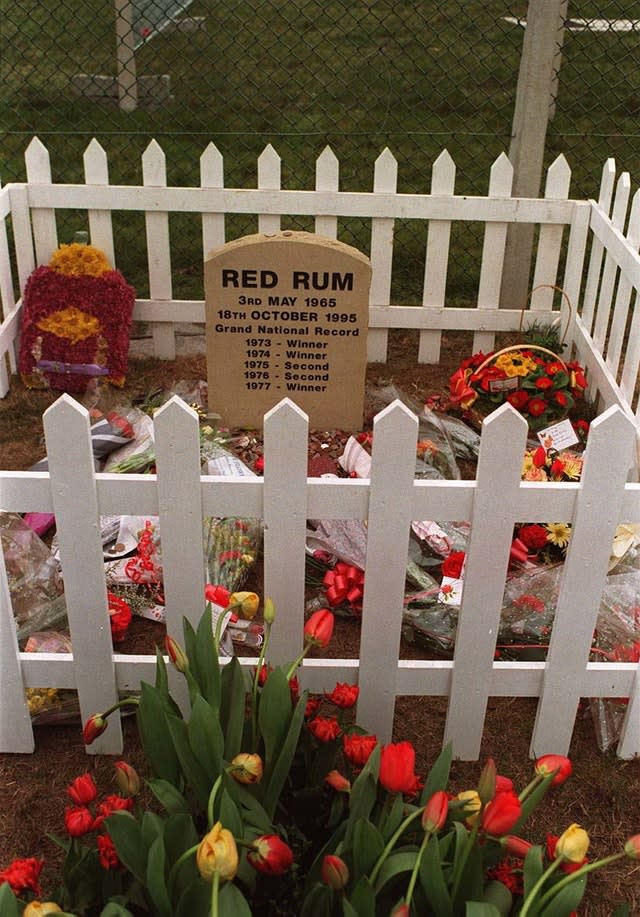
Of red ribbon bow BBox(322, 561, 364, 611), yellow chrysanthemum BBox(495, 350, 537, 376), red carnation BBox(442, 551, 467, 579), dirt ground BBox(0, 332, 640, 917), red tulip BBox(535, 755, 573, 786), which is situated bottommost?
dirt ground BBox(0, 332, 640, 917)

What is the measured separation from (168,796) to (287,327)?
102 inches

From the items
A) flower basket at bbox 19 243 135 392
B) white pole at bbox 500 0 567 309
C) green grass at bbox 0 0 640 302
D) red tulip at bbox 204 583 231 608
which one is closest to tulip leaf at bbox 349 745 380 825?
red tulip at bbox 204 583 231 608

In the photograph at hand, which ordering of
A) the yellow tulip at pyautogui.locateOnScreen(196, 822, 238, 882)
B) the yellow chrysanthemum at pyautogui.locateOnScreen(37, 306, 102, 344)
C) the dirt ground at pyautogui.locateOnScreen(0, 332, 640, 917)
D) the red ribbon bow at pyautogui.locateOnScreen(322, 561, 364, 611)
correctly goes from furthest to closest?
the yellow chrysanthemum at pyautogui.locateOnScreen(37, 306, 102, 344) < the red ribbon bow at pyautogui.locateOnScreen(322, 561, 364, 611) < the dirt ground at pyautogui.locateOnScreen(0, 332, 640, 917) < the yellow tulip at pyautogui.locateOnScreen(196, 822, 238, 882)

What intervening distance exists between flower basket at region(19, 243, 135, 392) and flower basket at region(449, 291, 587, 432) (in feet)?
4.93

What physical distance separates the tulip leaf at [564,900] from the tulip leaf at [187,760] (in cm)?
64

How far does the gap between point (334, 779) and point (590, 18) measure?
899 centimetres

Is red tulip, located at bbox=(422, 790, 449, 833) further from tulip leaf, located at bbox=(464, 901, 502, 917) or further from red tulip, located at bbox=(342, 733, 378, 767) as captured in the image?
red tulip, located at bbox=(342, 733, 378, 767)

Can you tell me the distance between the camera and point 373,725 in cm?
255

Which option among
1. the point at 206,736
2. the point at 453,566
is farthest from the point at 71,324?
the point at 206,736

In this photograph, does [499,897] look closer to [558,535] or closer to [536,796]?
[536,796]

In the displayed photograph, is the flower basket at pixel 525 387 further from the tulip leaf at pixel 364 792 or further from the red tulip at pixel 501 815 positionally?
the red tulip at pixel 501 815

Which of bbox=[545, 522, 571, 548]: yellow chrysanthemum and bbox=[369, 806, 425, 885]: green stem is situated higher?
bbox=[369, 806, 425, 885]: green stem

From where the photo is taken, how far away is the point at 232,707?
6.69 feet

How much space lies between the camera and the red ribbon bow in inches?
122
